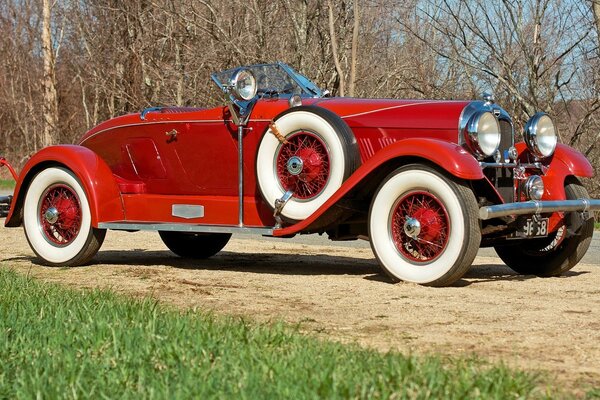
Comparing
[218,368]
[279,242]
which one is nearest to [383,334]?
[218,368]

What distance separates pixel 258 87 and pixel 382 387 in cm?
508

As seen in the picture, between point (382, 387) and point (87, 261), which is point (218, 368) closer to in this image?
point (382, 387)

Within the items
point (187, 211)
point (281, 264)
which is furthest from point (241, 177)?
point (281, 264)

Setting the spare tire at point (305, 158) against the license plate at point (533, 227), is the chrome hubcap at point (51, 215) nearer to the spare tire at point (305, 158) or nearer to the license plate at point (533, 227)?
the spare tire at point (305, 158)

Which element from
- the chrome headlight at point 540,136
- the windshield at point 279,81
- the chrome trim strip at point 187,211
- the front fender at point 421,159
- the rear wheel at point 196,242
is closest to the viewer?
the front fender at point 421,159

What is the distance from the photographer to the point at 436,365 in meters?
3.97

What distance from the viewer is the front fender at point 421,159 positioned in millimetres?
6688

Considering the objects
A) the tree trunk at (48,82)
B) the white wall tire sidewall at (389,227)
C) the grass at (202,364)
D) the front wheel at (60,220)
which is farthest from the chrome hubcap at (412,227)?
the tree trunk at (48,82)

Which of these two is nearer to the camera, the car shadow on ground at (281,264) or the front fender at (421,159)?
the front fender at (421,159)

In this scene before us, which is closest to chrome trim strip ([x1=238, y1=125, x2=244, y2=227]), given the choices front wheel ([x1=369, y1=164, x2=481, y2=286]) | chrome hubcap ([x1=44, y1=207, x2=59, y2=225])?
front wheel ([x1=369, y1=164, x2=481, y2=286])

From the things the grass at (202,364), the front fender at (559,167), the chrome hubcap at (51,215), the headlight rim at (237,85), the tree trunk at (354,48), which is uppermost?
the tree trunk at (354,48)

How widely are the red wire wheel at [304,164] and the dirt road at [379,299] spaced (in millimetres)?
642

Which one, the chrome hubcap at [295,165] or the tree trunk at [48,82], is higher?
the tree trunk at [48,82]

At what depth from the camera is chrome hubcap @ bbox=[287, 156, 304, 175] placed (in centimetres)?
751
